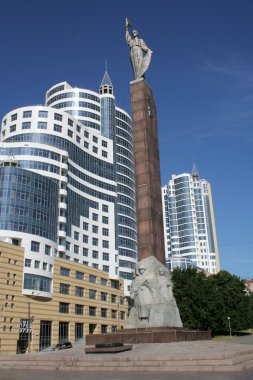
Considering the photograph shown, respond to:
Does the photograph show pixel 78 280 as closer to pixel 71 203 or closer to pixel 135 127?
pixel 71 203

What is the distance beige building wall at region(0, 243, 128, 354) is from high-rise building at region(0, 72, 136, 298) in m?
1.90

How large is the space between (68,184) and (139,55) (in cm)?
4329

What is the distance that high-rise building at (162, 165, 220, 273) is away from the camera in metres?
166

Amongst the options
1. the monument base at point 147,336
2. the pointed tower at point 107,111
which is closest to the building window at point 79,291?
the pointed tower at point 107,111

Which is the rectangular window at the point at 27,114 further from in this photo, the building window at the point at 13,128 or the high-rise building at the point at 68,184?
the building window at the point at 13,128

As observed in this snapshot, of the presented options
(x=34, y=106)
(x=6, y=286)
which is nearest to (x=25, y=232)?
(x=6, y=286)

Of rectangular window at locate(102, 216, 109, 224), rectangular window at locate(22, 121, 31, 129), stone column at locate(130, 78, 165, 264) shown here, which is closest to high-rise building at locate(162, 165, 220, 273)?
rectangular window at locate(102, 216, 109, 224)

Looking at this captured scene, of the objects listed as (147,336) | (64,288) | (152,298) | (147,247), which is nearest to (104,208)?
(64,288)

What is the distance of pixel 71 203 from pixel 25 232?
17.7 m

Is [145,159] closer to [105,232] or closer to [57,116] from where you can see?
[57,116]

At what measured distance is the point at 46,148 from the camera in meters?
71.5

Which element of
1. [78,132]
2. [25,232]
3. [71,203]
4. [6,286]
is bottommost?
[6,286]

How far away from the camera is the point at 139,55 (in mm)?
34656

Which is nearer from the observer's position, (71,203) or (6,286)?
(6,286)
